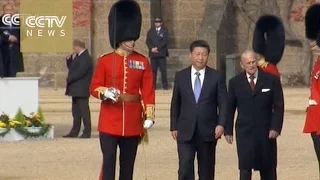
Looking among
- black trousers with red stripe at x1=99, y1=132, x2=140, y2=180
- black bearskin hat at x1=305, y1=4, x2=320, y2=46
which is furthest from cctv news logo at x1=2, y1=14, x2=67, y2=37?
black trousers with red stripe at x1=99, y1=132, x2=140, y2=180

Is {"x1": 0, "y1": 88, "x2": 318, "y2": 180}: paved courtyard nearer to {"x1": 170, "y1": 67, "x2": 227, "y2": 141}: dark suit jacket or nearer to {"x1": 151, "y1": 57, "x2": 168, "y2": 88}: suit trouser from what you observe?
{"x1": 170, "y1": 67, "x2": 227, "y2": 141}: dark suit jacket

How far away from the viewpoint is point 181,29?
34.1 meters

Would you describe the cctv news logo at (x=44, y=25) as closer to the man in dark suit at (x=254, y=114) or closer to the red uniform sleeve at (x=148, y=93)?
the man in dark suit at (x=254, y=114)

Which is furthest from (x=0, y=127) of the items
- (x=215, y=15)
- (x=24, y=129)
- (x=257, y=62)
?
(x=215, y=15)

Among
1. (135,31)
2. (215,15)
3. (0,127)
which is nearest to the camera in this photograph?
(135,31)

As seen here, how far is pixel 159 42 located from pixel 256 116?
1879 cm

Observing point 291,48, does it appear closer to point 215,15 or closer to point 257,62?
point 215,15

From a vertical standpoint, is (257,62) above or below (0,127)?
above

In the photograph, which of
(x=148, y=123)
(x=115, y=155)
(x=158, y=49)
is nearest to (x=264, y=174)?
(x=148, y=123)

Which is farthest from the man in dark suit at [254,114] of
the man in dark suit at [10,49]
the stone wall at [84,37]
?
the stone wall at [84,37]

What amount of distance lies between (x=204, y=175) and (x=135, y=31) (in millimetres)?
1607

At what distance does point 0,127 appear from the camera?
63.1 ft

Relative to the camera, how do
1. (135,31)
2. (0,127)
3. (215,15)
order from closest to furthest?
(135,31) < (0,127) < (215,15)

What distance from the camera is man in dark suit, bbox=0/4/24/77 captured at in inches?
1018
